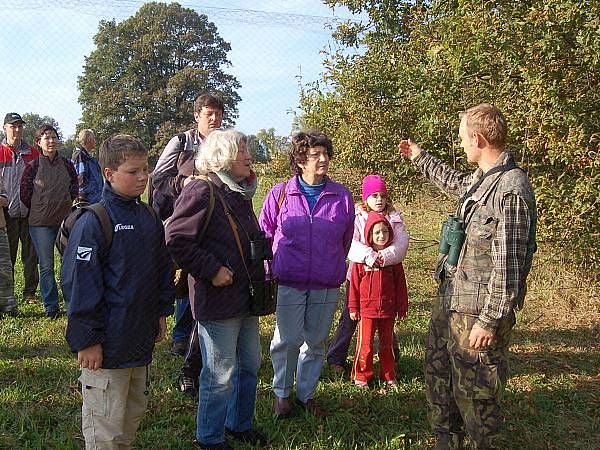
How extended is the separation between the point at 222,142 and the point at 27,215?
4130mm

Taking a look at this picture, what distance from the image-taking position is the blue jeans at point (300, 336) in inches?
142

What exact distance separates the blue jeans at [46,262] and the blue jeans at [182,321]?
1927 millimetres

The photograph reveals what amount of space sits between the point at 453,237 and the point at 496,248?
0.26 m

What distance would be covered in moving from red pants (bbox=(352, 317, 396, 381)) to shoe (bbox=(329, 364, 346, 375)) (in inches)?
7.7

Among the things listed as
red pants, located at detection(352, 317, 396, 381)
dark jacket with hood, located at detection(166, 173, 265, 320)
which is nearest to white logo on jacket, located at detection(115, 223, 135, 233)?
dark jacket with hood, located at detection(166, 173, 265, 320)

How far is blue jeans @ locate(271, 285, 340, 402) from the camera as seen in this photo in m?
3.62

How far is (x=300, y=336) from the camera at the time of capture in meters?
3.66

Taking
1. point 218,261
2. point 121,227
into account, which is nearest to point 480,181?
point 218,261

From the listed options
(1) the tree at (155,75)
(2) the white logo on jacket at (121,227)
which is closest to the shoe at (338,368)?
(2) the white logo on jacket at (121,227)

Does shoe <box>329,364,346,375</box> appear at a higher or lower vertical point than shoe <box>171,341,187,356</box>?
lower

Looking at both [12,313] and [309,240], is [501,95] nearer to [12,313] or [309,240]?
[309,240]

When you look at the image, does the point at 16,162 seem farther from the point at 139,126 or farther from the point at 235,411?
the point at 139,126

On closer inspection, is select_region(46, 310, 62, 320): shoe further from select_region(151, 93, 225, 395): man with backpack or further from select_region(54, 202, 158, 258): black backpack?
select_region(54, 202, 158, 258): black backpack

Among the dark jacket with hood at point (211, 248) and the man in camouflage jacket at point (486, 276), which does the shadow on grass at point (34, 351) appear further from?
the man in camouflage jacket at point (486, 276)
